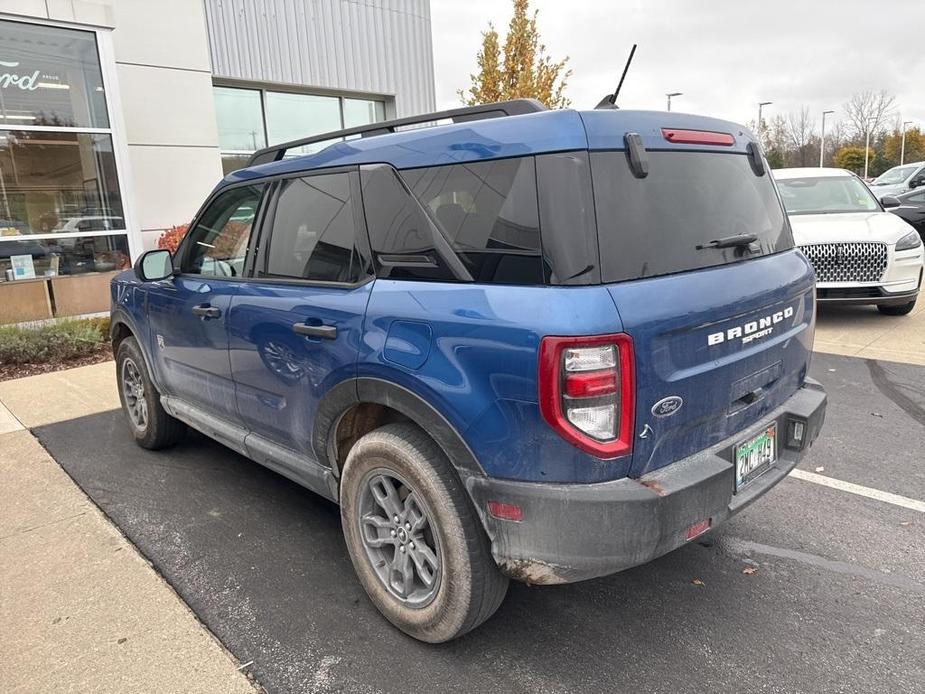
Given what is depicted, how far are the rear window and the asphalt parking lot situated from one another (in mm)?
1414

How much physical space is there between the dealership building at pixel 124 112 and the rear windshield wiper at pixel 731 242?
346 inches

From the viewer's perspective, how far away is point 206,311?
3.46m

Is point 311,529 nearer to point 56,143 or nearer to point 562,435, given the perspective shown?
point 562,435

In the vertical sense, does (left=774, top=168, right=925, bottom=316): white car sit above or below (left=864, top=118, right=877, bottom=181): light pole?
below

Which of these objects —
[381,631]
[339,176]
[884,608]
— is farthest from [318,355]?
[884,608]

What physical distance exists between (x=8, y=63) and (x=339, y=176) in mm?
7924

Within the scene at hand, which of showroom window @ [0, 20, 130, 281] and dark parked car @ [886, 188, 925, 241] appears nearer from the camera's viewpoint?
showroom window @ [0, 20, 130, 281]

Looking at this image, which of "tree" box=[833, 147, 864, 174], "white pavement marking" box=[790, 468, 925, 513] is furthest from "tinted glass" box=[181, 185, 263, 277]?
"tree" box=[833, 147, 864, 174]

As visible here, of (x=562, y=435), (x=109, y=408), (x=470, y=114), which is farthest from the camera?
(x=109, y=408)

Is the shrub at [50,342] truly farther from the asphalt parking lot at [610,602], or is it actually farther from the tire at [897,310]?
the tire at [897,310]

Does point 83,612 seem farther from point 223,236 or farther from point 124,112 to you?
point 124,112

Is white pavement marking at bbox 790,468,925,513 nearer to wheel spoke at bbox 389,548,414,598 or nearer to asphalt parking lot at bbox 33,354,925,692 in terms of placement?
asphalt parking lot at bbox 33,354,925,692

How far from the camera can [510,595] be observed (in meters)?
2.83

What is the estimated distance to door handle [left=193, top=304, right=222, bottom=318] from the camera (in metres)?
3.40
